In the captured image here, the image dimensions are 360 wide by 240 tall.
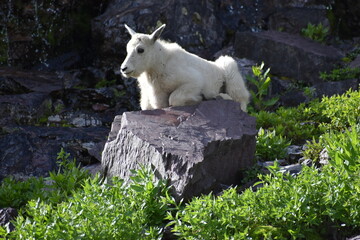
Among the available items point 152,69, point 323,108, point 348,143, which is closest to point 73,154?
point 152,69

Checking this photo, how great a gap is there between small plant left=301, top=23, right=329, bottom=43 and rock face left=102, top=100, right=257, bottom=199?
8690 millimetres

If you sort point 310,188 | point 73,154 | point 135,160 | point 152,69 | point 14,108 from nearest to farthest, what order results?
point 310,188 < point 135,160 < point 152,69 < point 73,154 < point 14,108

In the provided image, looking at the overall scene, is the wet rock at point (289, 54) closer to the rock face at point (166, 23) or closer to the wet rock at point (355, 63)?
the wet rock at point (355, 63)

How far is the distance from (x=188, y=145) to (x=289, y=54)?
8.52m

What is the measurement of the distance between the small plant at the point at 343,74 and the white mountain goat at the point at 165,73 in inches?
221

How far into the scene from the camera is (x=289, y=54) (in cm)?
1522

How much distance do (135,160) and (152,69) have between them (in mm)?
1855

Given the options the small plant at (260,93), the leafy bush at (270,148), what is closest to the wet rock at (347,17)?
the small plant at (260,93)

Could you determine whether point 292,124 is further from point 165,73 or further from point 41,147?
point 41,147

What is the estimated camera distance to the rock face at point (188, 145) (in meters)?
7.14

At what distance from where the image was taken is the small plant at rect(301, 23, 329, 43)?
16641 mm

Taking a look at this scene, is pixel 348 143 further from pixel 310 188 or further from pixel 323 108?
pixel 323 108

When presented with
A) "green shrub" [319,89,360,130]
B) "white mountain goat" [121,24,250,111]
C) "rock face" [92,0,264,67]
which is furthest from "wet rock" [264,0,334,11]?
"white mountain goat" [121,24,250,111]

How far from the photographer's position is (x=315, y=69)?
1500cm
